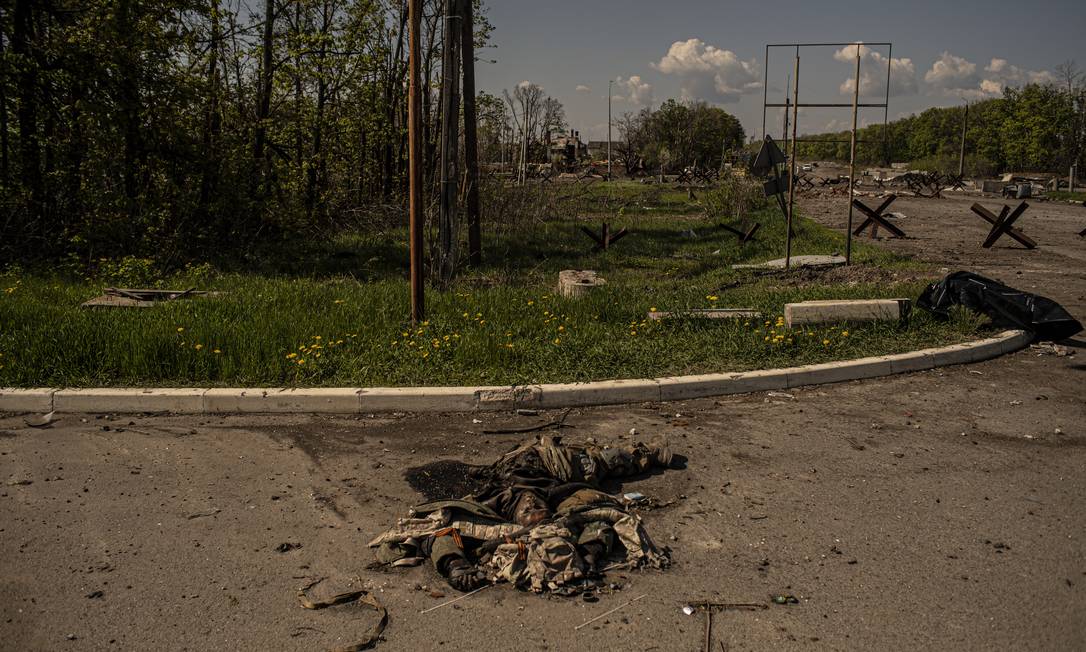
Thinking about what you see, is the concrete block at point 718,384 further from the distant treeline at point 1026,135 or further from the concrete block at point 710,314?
the distant treeline at point 1026,135

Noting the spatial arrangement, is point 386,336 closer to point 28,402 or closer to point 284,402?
point 284,402

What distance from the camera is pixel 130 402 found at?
636 centimetres

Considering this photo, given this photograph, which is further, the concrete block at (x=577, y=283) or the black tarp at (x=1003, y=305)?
the concrete block at (x=577, y=283)

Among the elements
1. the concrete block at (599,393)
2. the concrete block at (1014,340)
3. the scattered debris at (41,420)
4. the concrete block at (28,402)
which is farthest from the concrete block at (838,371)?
the concrete block at (28,402)

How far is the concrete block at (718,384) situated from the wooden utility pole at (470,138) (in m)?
8.99

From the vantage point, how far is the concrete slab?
1434 centimetres

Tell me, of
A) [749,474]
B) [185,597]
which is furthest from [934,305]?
[185,597]

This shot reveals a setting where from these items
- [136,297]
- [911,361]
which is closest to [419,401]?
[911,361]

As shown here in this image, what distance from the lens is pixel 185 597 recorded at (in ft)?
11.8

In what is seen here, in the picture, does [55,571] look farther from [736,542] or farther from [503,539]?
[736,542]

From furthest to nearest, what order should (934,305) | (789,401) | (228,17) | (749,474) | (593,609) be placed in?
(228,17)
(934,305)
(789,401)
(749,474)
(593,609)

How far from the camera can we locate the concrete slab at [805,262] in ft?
47.0

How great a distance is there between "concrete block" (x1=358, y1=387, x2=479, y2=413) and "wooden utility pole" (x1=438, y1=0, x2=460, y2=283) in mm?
4449

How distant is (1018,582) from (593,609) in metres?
1.97
